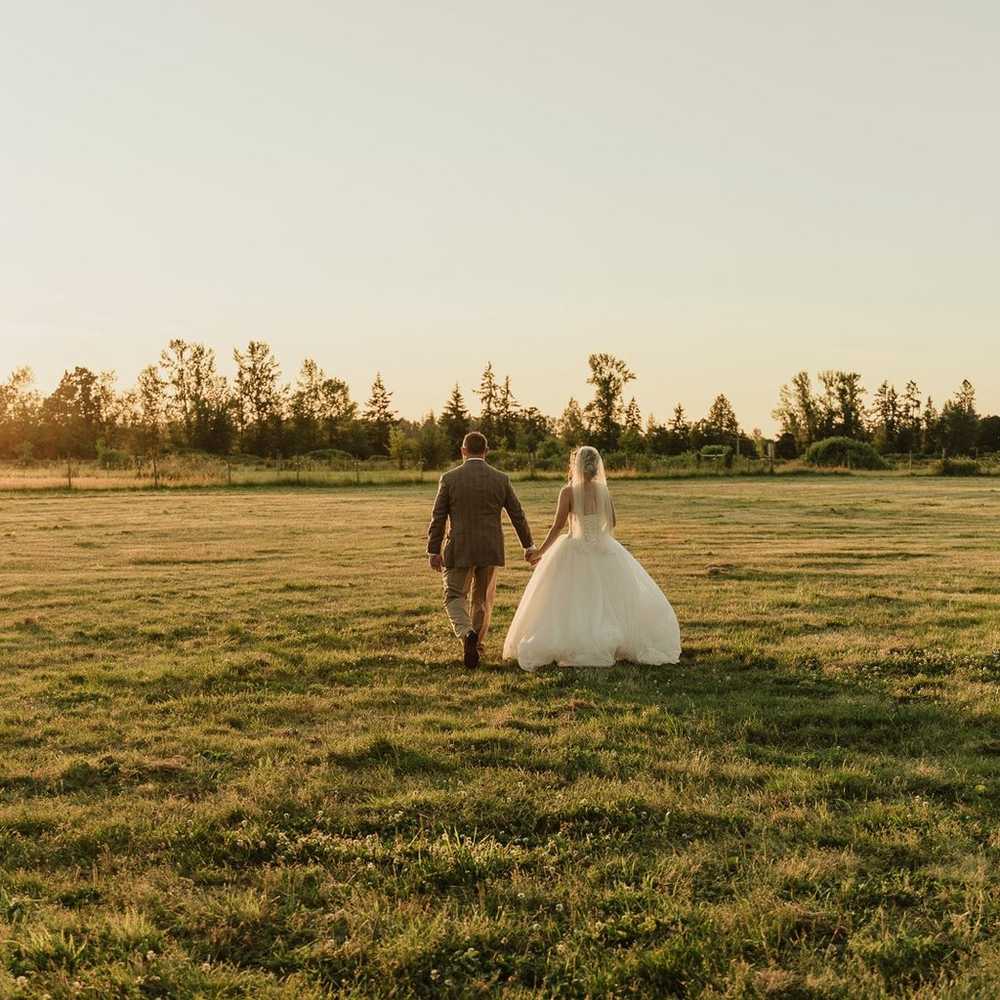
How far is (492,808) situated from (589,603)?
14.0 feet

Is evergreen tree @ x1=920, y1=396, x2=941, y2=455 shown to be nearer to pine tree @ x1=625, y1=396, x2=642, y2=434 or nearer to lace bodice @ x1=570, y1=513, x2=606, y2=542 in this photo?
pine tree @ x1=625, y1=396, x2=642, y2=434

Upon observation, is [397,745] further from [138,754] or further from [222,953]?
[222,953]

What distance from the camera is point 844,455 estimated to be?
80.4 m

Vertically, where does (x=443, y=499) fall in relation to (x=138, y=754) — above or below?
above

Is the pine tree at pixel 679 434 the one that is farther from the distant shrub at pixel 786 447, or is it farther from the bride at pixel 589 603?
the bride at pixel 589 603

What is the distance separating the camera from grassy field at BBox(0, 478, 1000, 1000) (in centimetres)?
379

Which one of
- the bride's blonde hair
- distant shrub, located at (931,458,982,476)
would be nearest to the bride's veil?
the bride's blonde hair

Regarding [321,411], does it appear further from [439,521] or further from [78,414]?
[439,521]

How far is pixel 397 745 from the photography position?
6531 millimetres

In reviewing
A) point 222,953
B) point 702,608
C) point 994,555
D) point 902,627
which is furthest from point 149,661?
point 994,555

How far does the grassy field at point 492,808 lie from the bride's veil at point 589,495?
1.65m

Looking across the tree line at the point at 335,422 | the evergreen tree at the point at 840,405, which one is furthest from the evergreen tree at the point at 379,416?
the evergreen tree at the point at 840,405

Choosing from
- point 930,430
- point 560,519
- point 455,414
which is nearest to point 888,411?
point 930,430

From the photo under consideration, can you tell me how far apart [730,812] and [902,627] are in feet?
21.6
